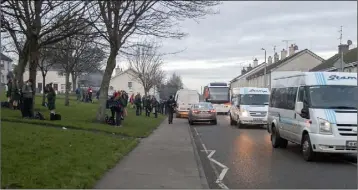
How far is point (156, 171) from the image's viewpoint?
947 centimetres

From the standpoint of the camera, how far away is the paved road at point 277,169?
8.66m

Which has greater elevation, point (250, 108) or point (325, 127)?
point (250, 108)

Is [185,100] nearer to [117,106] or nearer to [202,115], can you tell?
[202,115]

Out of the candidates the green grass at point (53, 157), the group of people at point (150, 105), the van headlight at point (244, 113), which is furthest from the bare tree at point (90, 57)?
the green grass at point (53, 157)

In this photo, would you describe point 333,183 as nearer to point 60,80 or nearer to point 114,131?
point 114,131

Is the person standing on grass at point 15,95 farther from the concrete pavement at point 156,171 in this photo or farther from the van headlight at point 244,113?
the van headlight at point 244,113

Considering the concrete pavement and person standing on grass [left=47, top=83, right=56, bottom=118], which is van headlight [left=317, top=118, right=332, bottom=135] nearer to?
the concrete pavement

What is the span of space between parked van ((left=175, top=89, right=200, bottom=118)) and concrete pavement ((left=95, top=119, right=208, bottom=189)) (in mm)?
24790

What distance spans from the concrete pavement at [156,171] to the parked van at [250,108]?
11.5 metres

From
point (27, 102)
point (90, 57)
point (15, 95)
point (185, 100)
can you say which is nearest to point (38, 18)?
point (27, 102)

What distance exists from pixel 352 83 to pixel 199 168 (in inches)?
201

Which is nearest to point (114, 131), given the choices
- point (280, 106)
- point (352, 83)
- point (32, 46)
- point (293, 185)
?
point (32, 46)

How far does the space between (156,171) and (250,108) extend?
16.1m

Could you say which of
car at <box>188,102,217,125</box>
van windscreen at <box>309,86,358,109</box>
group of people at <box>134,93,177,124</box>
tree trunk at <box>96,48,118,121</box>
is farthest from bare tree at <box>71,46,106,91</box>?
van windscreen at <box>309,86,358,109</box>
